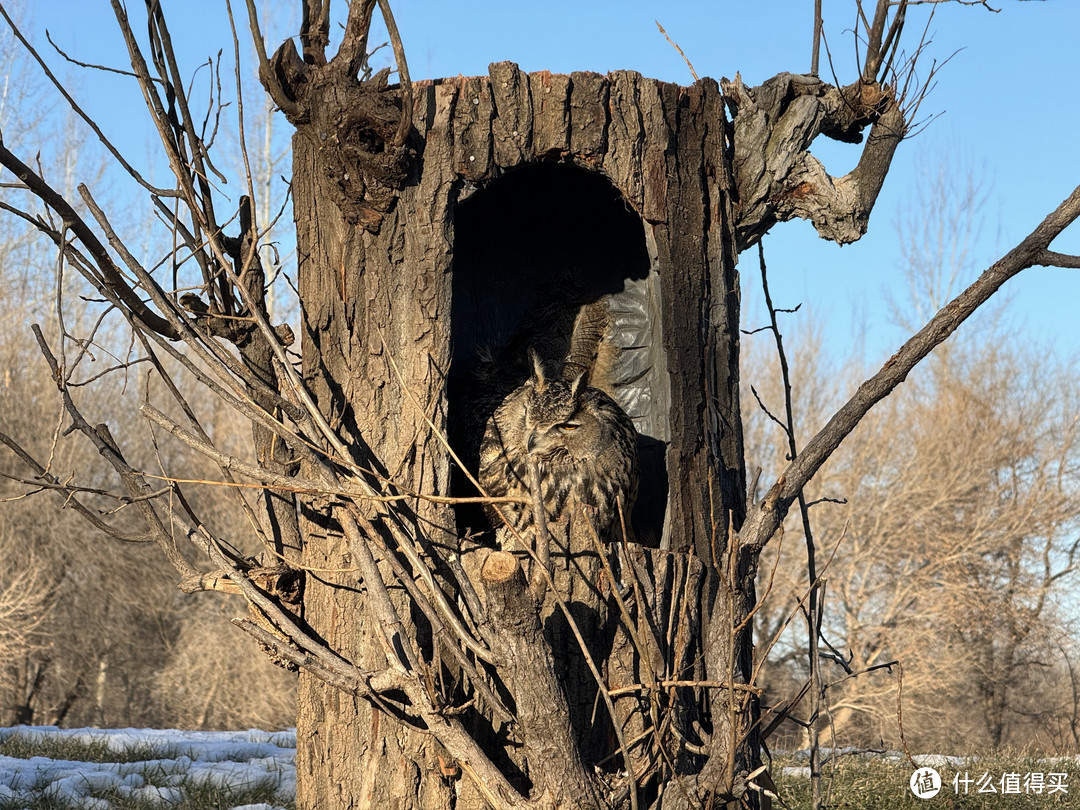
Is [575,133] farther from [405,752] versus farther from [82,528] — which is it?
[82,528]

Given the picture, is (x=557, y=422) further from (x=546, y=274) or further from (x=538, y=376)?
(x=546, y=274)

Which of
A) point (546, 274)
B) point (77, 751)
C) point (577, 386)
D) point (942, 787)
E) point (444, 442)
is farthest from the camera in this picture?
point (77, 751)

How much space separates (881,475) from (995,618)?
360 cm

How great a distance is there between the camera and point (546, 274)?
477 cm

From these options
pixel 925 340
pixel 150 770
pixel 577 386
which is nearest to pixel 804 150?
pixel 925 340

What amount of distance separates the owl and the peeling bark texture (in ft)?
0.74

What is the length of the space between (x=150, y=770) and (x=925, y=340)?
4.62m

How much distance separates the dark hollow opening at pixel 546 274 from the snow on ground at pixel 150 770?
8.07ft

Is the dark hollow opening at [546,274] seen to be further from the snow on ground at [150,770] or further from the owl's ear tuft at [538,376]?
the snow on ground at [150,770]

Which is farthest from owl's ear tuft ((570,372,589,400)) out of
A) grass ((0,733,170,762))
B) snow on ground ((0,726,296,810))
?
grass ((0,733,170,762))

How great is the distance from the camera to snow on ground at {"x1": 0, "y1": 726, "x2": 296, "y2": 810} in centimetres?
505

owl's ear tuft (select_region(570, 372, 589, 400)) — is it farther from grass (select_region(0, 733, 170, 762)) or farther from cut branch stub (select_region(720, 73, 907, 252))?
grass (select_region(0, 733, 170, 762))

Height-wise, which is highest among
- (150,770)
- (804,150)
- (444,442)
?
(804,150)

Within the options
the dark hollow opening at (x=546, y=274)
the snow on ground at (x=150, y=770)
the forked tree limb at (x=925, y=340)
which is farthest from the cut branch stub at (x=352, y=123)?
the snow on ground at (x=150, y=770)
